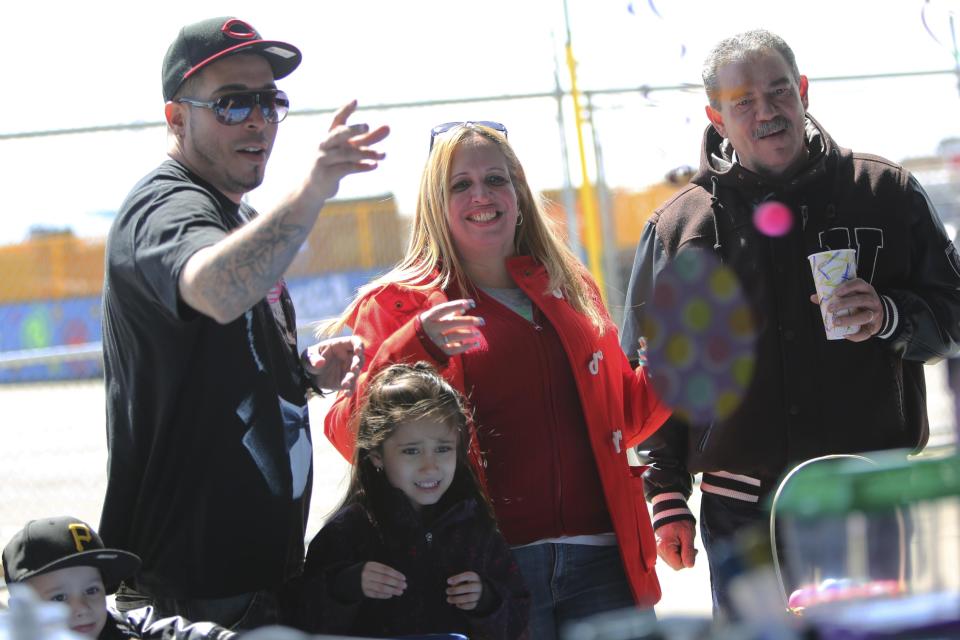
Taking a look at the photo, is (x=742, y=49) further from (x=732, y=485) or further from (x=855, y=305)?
(x=732, y=485)

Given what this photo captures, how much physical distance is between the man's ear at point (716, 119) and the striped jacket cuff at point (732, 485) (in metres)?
1.03

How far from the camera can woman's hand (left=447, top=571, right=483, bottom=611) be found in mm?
2605

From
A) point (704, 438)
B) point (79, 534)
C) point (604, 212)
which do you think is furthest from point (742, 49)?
point (604, 212)

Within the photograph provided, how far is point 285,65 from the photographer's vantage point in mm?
2688

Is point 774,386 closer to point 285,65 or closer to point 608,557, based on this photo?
point 608,557

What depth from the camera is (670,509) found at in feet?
10.9

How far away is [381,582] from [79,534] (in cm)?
70

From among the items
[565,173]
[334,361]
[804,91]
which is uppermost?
[565,173]

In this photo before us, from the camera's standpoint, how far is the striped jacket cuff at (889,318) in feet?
9.85

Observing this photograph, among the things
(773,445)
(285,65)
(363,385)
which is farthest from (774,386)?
(285,65)

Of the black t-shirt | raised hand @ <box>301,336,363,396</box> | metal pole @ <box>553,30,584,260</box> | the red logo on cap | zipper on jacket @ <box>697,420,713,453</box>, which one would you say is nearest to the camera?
the black t-shirt

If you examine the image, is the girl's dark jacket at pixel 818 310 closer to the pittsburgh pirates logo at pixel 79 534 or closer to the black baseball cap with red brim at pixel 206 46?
the black baseball cap with red brim at pixel 206 46

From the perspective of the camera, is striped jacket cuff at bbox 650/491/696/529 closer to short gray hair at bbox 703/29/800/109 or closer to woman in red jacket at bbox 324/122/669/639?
woman in red jacket at bbox 324/122/669/639

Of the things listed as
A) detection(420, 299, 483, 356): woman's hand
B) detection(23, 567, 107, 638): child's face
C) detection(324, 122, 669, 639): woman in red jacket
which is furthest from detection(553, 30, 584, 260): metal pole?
detection(23, 567, 107, 638): child's face
